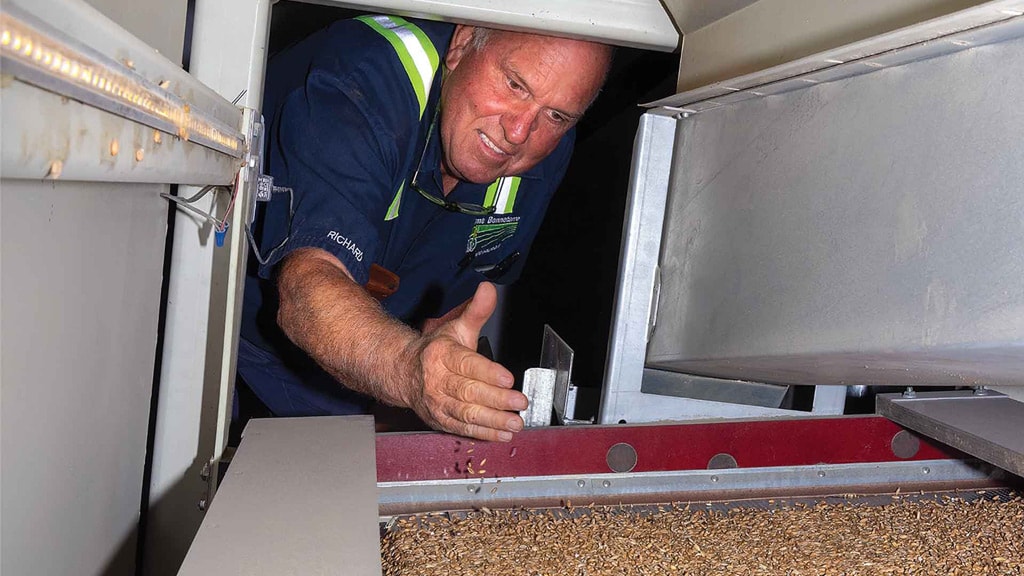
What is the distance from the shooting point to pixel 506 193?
2.42m

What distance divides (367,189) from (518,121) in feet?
1.94

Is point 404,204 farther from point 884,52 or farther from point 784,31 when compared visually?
point 884,52

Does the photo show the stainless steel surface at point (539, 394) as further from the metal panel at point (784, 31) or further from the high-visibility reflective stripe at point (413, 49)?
the high-visibility reflective stripe at point (413, 49)

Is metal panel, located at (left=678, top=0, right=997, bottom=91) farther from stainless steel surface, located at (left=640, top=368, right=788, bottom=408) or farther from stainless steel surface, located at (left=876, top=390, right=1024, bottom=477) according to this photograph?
stainless steel surface, located at (left=876, top=390, right=1024, bottom=477)

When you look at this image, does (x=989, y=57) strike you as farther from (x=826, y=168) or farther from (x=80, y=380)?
(x=80, y=380)

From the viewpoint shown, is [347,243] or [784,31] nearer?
[784,31]

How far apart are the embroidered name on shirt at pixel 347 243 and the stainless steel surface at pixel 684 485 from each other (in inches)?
19.1

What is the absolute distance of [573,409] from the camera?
68.2 inches

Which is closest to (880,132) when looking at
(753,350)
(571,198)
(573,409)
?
(753,350)

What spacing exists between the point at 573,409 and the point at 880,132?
88 cm

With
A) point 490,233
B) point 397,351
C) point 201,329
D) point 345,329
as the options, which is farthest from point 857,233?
point 490,233

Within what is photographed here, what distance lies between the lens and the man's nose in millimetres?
2104

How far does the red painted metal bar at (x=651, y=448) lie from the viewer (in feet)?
4.33

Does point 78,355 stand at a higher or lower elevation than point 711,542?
higher
